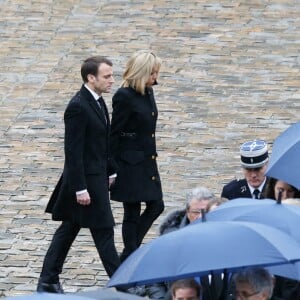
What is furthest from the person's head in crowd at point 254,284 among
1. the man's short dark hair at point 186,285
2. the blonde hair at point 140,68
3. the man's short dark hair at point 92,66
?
the blonde hair at point 140,68

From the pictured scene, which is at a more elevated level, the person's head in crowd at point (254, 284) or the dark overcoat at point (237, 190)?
the person's head in crowd at point (254, 284)

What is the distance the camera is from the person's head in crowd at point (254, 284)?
658cm

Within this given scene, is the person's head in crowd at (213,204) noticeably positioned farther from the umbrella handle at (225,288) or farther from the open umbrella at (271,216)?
the umbrella handle at (225,288)

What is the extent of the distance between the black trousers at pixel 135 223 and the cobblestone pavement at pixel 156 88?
1.13 ft

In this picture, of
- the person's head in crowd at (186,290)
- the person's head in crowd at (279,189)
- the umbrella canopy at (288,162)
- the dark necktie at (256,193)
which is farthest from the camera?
the dark necktie at (256,193)

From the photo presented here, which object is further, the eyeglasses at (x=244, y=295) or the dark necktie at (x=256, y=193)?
the dark necktie at (x=256, y=193)

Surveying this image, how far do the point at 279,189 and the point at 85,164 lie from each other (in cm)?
166

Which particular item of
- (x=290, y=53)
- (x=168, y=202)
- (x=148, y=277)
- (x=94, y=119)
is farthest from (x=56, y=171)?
(x=148, y=277)

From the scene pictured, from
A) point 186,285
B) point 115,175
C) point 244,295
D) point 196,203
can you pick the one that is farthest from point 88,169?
point 244,295

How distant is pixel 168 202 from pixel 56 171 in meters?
1.50

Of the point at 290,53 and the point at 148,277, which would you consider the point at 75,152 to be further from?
the point at 290,53

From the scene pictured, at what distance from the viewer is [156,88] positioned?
15.4 metres

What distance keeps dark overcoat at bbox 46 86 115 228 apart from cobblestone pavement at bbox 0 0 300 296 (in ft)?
2.63

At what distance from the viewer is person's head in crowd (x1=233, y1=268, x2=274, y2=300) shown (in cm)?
658
